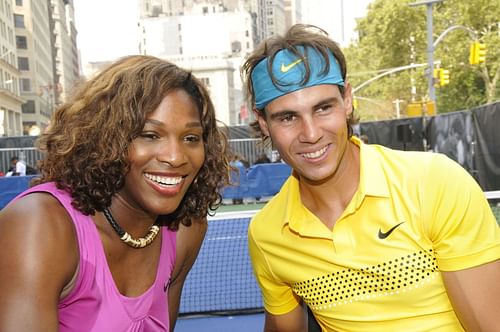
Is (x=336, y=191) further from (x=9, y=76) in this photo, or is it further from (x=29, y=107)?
(x=29, y=107)

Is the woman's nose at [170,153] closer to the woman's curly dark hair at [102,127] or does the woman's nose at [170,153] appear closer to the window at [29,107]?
the woman's curly dark hair at [102,127]

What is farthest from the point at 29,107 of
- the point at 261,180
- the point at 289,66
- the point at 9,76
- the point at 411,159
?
the point at 411,159

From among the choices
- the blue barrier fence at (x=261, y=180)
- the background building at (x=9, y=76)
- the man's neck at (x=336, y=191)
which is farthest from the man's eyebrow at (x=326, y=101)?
the background building at (x=9, y=76)

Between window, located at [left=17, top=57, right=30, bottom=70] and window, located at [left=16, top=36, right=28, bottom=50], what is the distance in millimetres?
1441

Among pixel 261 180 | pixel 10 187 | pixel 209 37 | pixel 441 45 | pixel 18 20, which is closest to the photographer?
pixel 10 187

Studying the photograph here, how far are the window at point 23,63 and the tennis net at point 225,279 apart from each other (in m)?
81.7

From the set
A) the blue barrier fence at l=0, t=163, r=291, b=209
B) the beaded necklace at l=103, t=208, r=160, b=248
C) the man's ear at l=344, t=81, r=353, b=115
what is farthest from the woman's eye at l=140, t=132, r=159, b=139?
the blue barrier fence at l=0, t=163, r=291, b=209

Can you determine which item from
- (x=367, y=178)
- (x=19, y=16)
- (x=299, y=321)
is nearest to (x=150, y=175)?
(x=367, y=178)

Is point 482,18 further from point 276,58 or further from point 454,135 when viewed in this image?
point 276,58

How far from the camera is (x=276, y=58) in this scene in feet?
9.66

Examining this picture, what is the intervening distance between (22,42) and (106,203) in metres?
86.3

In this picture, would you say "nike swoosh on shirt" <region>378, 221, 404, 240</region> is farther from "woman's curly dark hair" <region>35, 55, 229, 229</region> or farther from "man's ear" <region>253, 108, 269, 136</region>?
"woman's curly dark hair" <region>35, 55, 229, 229</region>

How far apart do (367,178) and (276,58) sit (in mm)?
686

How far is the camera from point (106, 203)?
9.05 feet
